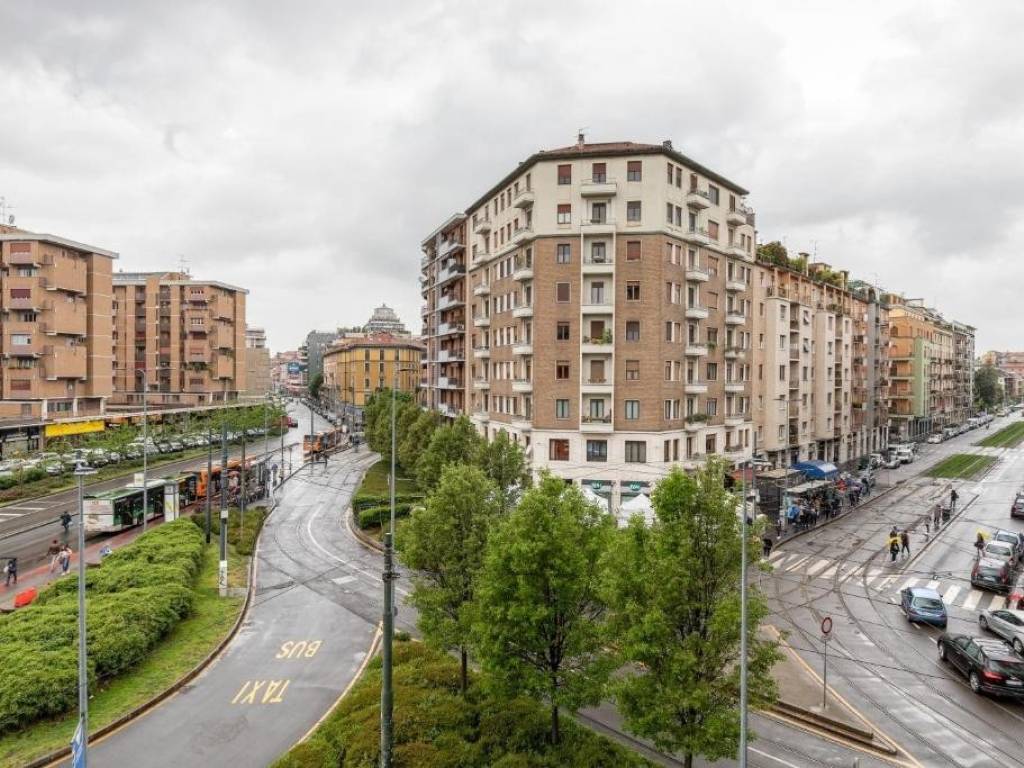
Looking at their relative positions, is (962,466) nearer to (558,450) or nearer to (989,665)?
(558,450)

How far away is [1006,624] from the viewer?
78.3 feet

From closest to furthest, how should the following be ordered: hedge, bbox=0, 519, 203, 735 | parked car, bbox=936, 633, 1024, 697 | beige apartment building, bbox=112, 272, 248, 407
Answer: hedge, bbox=0, 519, 203, 735, parked car, bbox=936, 633, 1024, 697, beige apartment building, bbox=112, 272, 248, 407

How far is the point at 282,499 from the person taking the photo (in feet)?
177

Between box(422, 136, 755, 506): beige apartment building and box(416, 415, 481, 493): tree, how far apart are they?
20.5 ft

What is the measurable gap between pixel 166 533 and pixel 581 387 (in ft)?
87.7

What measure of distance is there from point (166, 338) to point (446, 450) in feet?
275

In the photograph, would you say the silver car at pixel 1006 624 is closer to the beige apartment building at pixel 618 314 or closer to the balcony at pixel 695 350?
the beige apartment building at pixel 618 314

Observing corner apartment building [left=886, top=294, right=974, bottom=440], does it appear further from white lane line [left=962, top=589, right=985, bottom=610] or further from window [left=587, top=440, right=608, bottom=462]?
white lane line [left=962, top=589, right=985, bottom=610]

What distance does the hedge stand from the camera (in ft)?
56.7

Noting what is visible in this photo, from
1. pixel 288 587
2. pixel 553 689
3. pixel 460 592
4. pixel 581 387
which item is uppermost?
pixel 581 387

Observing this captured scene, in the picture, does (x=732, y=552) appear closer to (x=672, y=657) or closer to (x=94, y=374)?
(x=672, y=657)

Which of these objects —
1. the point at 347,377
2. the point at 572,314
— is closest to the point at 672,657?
the point at 572,314

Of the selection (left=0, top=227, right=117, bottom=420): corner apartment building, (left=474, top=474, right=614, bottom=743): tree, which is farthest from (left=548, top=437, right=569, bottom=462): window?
(left=0, top=227, right=117, bottom=420): corner apartment building

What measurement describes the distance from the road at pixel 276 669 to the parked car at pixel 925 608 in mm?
22156
